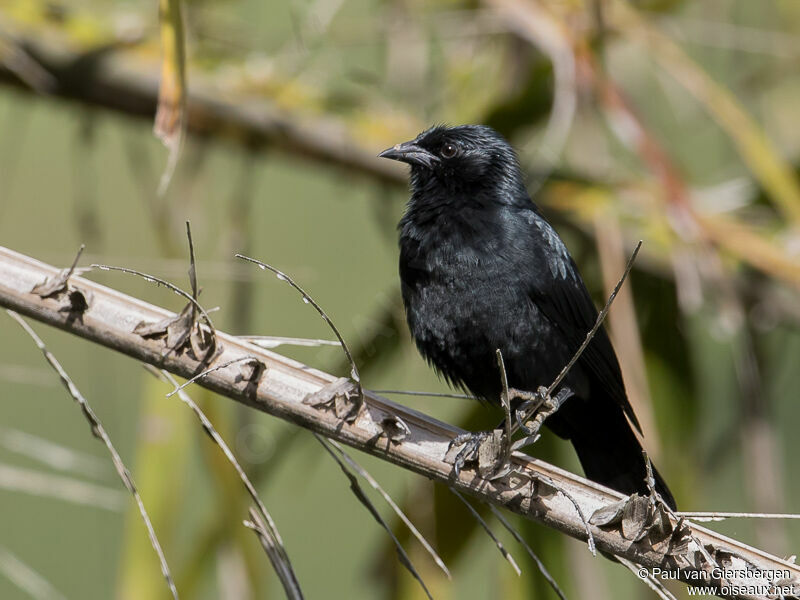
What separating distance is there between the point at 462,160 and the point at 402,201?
625 millimetres

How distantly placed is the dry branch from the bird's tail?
123cm

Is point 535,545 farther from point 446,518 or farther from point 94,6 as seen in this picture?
point 94,6

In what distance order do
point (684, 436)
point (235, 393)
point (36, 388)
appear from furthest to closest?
point (36, 388), point (684, 436), point (235, 393)

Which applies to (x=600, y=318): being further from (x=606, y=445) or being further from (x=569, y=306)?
(x=606, y=445)

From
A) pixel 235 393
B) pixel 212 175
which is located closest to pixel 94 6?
pixel 212 175

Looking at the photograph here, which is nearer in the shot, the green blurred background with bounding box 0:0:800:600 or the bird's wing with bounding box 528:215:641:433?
the green blurred background with bounding box 0:0:800:600

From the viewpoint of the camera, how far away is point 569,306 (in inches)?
111

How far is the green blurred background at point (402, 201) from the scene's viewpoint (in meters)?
2.55

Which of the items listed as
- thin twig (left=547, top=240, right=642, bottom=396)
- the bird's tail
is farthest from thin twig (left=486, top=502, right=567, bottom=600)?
the bird's tail

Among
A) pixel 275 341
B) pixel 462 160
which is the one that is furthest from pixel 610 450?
pixel 275 341

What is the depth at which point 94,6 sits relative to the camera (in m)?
3.69

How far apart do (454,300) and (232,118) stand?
1.18m

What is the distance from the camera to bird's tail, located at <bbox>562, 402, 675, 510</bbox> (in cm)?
292

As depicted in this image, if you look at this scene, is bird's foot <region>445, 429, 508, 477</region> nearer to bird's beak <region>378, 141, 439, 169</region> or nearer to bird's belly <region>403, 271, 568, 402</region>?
bird's belly <region>403, 271, 568, 402</region>
